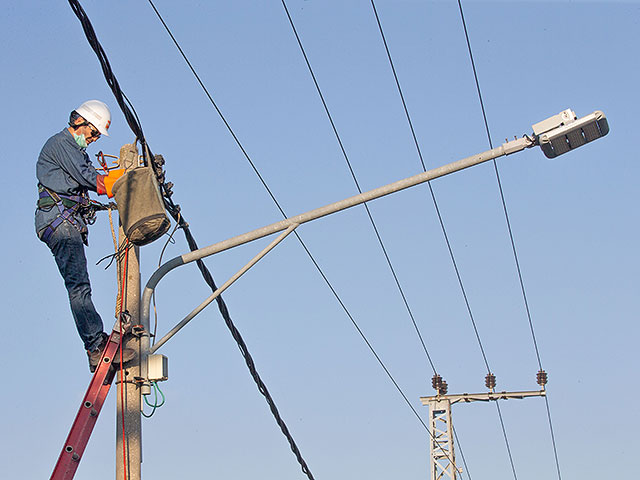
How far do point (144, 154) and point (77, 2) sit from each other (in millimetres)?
1361

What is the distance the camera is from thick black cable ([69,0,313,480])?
7836 mm

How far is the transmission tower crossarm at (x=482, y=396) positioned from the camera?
2394 centimetres

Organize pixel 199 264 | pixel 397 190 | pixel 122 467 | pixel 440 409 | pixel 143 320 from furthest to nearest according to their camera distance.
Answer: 1. pixel 440 409
2. pixel 199 264
3. pixel 397 190
4. pixel 143 320
5. pixel 122 467

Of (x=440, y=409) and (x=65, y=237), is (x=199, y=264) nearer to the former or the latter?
(x=65, y=237)

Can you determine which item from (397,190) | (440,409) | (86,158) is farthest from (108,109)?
(440,409)

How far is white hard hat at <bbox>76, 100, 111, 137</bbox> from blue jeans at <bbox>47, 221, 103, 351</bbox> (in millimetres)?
949

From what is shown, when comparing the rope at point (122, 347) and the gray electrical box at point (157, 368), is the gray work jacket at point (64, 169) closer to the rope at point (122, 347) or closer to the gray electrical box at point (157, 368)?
the rope at point (122, 347)

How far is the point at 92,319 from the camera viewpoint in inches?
310

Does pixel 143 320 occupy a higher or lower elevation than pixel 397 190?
lower

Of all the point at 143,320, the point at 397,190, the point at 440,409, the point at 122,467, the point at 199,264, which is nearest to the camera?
Result: the point at 122,467

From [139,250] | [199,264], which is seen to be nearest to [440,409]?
[199,264]

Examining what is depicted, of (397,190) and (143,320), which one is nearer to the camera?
(143,320)

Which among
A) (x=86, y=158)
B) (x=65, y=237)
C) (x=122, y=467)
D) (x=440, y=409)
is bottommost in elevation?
(x=122, y=467)

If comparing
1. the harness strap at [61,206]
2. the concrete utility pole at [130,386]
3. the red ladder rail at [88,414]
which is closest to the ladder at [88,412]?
the red ladder rail at [88,414]
